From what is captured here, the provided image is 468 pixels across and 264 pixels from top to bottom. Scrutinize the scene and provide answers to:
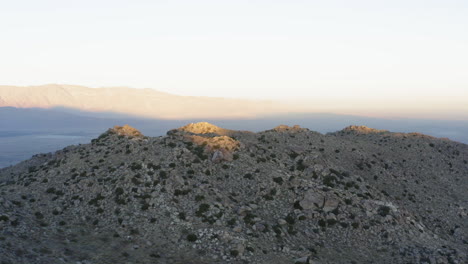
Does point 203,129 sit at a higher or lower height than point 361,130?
higher

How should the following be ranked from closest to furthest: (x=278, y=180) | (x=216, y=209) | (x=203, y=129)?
(x=216, y=209) < (x=278, y=180) < (x=203, y=129)

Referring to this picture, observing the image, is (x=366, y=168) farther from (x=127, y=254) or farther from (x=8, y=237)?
(x=8, y=237)

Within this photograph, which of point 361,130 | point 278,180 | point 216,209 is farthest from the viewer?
point 361,130

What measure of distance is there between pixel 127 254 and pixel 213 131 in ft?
166

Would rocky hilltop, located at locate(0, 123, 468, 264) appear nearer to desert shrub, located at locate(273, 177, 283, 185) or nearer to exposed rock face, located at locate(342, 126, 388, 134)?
desert shrub, located at locate(273, 177, 283, 185)

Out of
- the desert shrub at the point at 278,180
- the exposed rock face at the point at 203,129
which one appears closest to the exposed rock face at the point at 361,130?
the exposed rock face at the point at 203,129

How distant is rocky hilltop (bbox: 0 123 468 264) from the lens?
3297 centimetres

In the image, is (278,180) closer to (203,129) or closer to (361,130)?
(203,129)

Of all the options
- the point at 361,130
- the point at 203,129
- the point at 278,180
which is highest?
the point at 203,129

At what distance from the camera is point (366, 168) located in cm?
6906

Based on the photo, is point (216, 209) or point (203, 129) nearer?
point (216, 209)

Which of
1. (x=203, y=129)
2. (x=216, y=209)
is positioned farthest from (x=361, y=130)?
(x=216, y=209)

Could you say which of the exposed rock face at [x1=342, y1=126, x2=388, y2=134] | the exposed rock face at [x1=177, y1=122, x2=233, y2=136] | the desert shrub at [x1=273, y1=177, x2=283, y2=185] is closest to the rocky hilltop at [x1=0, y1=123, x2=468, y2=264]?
the desert shrub at [x1=273, y1=177, x2=283, y2=185]

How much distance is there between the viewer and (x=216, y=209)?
3984 cm
